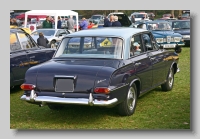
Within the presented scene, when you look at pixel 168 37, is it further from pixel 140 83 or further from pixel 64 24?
pixel 140 83

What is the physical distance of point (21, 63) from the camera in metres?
9.18

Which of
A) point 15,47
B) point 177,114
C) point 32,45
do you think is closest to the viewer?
point 177,114

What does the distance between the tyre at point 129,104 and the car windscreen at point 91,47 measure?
64 centimetres

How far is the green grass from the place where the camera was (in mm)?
6586

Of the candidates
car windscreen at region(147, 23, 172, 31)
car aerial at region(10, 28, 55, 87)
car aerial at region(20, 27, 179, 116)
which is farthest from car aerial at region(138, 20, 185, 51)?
car aerial at region(20, 27, 179, 116)

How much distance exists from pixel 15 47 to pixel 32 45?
0.76 metres

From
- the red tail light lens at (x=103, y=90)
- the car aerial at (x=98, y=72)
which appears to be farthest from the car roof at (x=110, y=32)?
the red tail light lens at (x=103, y=90)

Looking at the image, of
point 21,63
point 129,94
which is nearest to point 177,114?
point 129,94

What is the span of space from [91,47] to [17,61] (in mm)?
2517

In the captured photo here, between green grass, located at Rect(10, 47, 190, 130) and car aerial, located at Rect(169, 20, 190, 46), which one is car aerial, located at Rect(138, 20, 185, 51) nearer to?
car aerial, located at Rect(169, 20, 190, 46)

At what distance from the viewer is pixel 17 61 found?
29.7ft

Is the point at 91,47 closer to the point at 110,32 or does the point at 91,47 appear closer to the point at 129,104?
the point at 110,32

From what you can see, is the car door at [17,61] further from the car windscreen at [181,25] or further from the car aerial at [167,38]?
the car windscreen at [181,25]

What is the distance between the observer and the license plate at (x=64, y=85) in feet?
20.5
